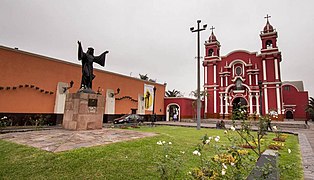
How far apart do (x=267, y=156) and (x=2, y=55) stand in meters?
16.0

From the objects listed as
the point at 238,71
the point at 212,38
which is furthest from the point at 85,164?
the point at 212,38

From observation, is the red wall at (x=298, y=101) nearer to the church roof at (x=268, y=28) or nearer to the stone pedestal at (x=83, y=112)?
the church roof at (x=268, y=28)

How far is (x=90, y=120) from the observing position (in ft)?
27.0

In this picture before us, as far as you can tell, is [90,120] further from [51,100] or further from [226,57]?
[226,57]

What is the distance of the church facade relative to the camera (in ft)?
84.1

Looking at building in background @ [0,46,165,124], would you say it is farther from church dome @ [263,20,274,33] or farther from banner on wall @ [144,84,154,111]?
church dome @ [263,20,274,33]

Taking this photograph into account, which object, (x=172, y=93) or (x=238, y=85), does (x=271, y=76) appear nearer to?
(x=238, y=85)

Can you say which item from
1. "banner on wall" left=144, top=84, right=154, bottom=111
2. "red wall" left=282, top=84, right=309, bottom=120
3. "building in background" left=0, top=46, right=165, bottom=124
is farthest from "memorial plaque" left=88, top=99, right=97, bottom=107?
"red wall" left=282, top=84, right=309, bottom=120

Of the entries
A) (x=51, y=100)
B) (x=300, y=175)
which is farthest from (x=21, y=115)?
(x=300, y=175)

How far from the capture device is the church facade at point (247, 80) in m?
25.6

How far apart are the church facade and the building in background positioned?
16.4 meters

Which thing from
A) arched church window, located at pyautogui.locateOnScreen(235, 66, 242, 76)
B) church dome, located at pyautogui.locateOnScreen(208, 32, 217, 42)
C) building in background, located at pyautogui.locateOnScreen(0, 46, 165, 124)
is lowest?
building in background, located at pyautogui.locateOnScreen(0, 46, 165, 124)

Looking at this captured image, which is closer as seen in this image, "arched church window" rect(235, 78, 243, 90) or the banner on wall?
the banner on wall

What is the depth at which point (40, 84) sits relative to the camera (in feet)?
47.4
